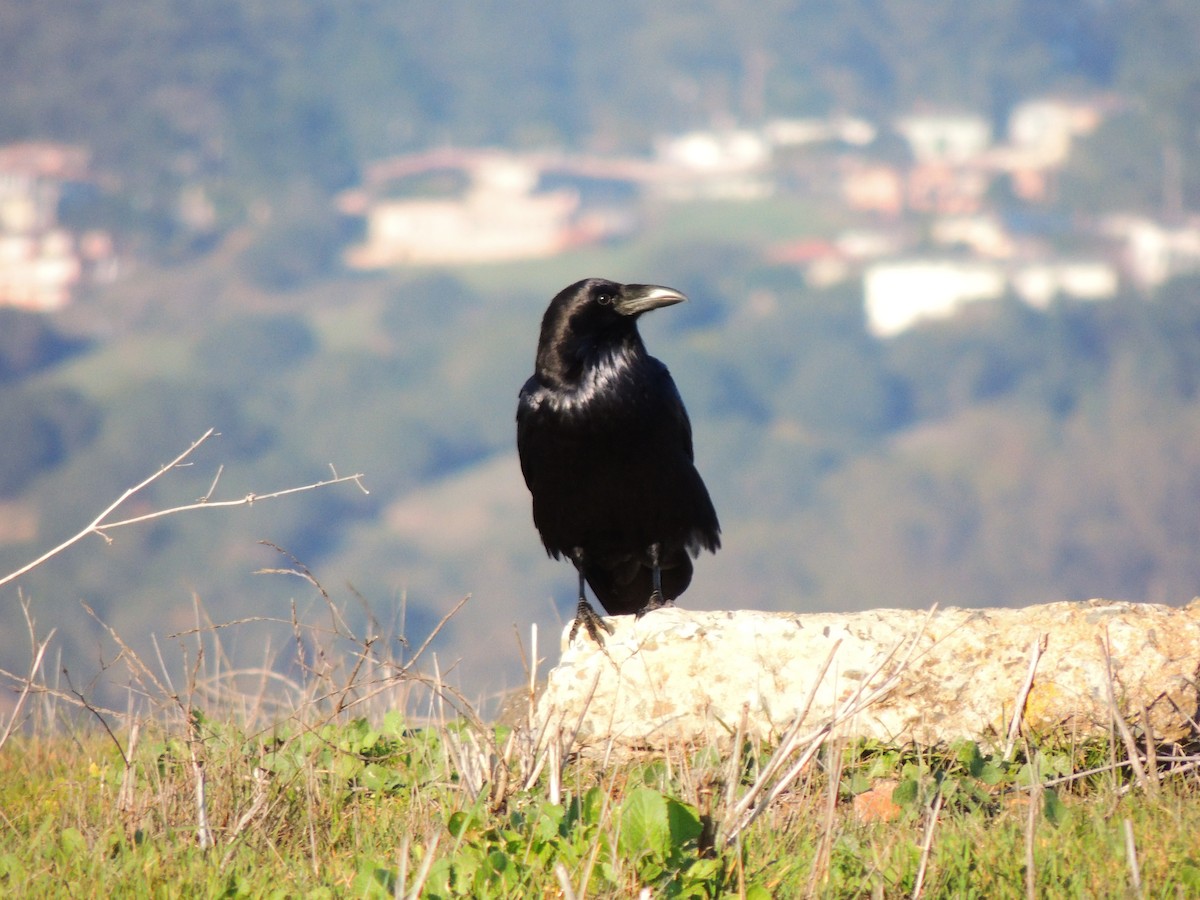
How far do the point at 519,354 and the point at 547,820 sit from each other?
138 metres

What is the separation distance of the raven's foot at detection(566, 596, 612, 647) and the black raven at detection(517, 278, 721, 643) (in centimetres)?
21

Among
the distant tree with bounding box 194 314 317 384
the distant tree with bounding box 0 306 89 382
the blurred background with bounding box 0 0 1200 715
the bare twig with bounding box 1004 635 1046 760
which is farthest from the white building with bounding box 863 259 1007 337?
the bare twig with bounding box 1004 635 1046 760

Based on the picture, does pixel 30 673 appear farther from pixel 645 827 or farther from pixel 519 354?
pixel 519 354

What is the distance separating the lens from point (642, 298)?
6.00m

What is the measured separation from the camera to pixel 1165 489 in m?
117

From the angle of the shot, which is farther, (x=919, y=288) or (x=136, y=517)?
(x=919, y=288)

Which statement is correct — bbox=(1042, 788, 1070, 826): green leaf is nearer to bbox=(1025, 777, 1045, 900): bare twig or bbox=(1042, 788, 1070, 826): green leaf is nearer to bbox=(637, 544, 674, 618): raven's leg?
bbox=(1025, 777, 1045, 900): bare twig

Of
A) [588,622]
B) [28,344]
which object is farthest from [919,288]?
[588,622]

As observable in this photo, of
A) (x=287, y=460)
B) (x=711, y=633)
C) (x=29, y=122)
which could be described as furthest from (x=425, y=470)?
(x=711, y=633)

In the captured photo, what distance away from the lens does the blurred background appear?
111 meters

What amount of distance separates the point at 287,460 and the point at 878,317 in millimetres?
62953

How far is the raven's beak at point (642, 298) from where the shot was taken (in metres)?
5.96

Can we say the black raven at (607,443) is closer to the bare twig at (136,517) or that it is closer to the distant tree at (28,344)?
the bare twig at (136,517)

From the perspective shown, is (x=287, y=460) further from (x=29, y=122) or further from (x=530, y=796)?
(x=530, y=796)
